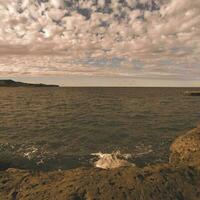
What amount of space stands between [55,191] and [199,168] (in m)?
5.40

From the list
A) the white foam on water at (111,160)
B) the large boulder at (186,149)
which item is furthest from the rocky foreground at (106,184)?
the white foam on water at (111,160)

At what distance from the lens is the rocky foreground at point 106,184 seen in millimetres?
7262

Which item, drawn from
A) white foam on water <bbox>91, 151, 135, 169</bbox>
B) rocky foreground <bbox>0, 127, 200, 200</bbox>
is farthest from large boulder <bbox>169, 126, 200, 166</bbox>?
white foam on water <bbox>91, 151, 135, 169</bbox>

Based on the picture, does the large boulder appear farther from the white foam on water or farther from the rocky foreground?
the white foam on water

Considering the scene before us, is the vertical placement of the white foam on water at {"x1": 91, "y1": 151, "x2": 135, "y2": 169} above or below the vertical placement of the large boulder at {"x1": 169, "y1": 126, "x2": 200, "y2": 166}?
below

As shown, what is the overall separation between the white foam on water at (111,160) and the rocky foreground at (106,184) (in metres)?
6.44

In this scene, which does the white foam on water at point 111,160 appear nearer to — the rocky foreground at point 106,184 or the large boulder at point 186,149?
the large boulder at point 186,149

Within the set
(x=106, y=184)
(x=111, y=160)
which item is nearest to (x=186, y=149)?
(x=111, y=160)

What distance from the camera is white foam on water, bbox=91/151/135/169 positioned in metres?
15.3

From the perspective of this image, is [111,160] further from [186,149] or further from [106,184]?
[106,184]

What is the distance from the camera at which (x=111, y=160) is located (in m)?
16.4

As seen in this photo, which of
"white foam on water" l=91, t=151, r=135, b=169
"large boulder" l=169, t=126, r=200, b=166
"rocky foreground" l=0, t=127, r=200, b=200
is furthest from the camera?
"white foam on water" l=91, t=151, r=135, b=169

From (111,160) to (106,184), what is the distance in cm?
887

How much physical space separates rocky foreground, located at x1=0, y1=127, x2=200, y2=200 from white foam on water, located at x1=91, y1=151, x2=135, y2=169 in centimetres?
644
